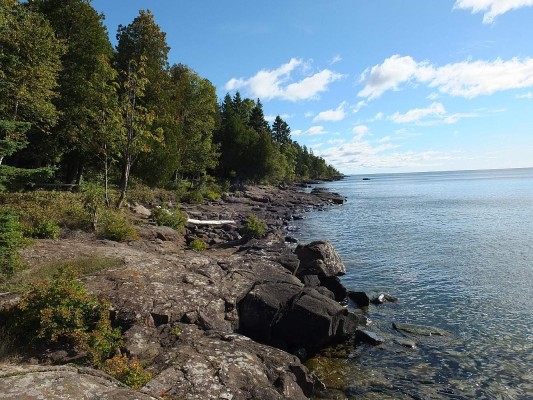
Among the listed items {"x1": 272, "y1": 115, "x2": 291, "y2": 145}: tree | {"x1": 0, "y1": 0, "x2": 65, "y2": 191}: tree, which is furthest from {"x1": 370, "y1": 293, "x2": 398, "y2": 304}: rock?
{"x1": 272, "y1": 115, "x2": 291, "y2": 145}: tree

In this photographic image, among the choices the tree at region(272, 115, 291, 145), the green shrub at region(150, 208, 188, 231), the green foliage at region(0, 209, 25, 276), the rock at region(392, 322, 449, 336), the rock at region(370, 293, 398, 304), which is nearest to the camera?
the green foliage at region(0, 209, 25, 276)

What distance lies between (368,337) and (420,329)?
9.23ft

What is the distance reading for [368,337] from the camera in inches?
534

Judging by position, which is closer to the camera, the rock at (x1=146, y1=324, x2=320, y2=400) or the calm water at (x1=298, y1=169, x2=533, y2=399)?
the rock at (x1=146, y1=324, x2=320, y2=400)

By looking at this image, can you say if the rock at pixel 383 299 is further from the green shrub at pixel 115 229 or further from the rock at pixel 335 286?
the green shrub at pixel 115 229

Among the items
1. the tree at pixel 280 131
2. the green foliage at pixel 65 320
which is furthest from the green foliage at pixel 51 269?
the tree at pixel 280 131

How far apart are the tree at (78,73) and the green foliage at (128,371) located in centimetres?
2052

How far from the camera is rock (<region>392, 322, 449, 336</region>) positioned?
1430 centimetres

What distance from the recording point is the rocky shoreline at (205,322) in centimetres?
720

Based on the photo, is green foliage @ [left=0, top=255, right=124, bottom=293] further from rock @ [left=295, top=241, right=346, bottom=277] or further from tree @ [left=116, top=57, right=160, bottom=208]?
tree @ [left=116, top=57, right=160, bottom=208]

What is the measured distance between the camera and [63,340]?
8.73 m

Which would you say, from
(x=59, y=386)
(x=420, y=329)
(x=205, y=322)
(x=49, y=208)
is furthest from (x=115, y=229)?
(x=420, y=329)

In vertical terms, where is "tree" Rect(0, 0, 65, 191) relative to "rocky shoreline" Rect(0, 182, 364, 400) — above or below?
above

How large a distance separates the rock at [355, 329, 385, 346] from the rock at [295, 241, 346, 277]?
18.8 feet
